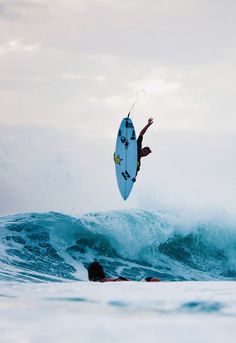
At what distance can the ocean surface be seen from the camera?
1477 millimetres

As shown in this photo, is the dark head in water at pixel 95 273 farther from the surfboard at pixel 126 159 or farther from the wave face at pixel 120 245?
the surfboard at pixel 126 159

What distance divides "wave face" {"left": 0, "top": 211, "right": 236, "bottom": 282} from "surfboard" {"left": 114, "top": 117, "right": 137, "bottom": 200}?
2.99 metres

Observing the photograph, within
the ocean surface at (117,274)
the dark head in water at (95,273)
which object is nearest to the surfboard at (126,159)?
the ocean surface at (117,274)

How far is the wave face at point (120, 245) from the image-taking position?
17859 mm

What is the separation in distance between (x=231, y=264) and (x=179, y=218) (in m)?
3.47

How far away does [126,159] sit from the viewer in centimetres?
1627

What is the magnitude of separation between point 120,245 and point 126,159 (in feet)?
18.3

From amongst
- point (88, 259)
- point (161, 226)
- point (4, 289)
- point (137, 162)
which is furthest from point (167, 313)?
point (161, 226)

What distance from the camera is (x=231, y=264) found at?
71.1 feet

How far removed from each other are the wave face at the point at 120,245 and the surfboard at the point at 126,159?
299 cm

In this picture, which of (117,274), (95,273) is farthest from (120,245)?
(95,273)

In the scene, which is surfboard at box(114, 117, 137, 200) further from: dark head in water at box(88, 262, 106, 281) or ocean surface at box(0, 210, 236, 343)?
dark head in water at box(88, 262, 106, 281)

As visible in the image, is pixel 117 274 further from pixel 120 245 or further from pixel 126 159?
pixel 126 159

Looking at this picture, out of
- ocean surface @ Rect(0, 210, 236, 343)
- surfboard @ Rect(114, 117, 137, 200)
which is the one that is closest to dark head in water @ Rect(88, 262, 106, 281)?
ocean surface @ Rect(0, 210, 236, 343)
